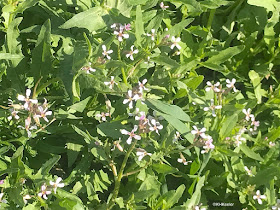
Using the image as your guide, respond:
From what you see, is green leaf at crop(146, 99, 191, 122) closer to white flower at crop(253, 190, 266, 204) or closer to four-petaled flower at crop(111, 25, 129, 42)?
four-petaled flower at crop(111, 25, 129, 42)

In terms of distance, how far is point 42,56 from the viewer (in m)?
2.35

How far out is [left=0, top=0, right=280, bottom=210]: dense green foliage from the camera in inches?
85.6

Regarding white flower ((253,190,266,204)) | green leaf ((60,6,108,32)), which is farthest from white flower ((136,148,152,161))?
white flower ((253,190,266,204))

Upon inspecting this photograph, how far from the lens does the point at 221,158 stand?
2727 mm

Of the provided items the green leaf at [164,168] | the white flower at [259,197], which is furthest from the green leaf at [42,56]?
the white flower at [259,197]

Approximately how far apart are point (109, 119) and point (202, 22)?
4.57 ft

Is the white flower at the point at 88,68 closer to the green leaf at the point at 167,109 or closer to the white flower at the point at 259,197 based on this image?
the green leaf at the point at 167,109

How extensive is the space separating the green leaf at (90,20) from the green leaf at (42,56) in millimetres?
208

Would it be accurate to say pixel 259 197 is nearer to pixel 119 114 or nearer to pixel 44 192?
pixel 119 114

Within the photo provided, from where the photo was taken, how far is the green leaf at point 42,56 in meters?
2.30

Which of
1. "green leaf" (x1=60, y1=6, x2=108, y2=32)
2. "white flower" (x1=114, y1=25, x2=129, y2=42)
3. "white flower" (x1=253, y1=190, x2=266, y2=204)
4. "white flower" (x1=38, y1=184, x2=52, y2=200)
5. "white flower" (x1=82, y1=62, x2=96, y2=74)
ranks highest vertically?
"green leaf" (x1=60, y1=6, x2=108, y2=32)

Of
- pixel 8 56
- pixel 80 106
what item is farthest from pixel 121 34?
pixel 8 56

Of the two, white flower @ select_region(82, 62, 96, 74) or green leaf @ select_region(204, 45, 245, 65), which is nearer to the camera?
white flower @ select_region(82, 62, 96, 74)

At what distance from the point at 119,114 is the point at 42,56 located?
61 cm
